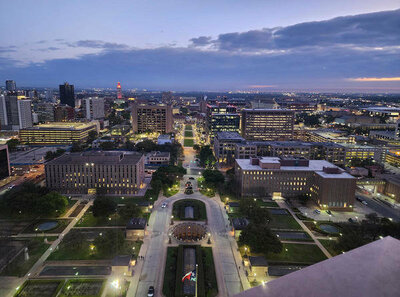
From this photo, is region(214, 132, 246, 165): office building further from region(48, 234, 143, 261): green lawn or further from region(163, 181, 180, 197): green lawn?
region(48, 234, 143, 261): green lawn

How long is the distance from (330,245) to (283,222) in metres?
15.2

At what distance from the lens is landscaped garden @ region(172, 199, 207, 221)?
79062 mm

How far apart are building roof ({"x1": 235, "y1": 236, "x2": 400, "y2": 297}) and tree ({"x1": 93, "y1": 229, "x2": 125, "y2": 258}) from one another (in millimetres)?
55008

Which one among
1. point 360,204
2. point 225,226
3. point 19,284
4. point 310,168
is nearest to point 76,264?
point 19,284

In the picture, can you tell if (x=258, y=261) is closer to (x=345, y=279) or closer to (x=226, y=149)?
(x=345, y=279)

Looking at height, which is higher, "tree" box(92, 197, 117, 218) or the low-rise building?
"tree" box(92, 197, 117, 218)

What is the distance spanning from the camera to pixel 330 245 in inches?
2574

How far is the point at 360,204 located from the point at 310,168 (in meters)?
20.6

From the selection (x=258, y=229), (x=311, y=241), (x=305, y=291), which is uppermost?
(x=305, y=291)

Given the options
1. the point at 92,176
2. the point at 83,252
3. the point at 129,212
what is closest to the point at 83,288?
the point at 83,252

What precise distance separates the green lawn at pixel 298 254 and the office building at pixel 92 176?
55569mm

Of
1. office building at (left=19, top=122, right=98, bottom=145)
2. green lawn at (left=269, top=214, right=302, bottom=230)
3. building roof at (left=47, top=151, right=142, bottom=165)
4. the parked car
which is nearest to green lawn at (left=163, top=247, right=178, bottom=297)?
the parked car

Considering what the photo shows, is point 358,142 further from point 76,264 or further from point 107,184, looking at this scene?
point 76,264

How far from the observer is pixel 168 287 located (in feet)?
166
